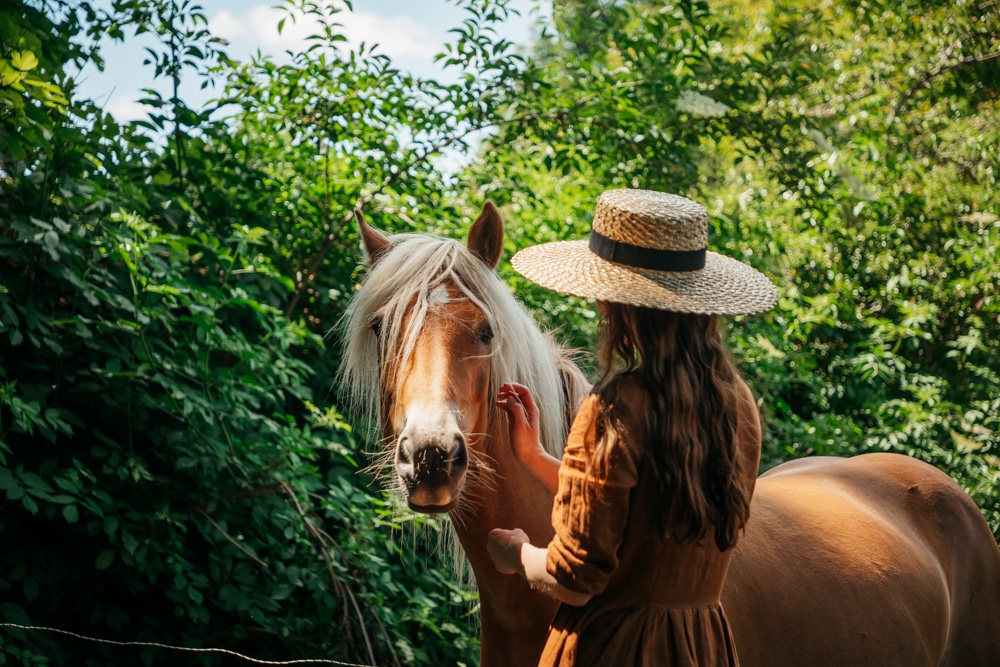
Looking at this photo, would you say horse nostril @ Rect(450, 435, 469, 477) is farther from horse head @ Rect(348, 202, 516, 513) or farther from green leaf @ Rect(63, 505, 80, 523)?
green leaf @ Rect(63, 505, 80, 523)

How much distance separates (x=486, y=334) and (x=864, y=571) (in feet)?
4.87

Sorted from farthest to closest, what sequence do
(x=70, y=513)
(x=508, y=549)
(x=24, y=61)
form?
(x=70, y=513) → (x=24, y=61) → (x=508, y=549)

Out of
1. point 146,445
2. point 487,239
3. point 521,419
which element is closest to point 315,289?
point 146,445

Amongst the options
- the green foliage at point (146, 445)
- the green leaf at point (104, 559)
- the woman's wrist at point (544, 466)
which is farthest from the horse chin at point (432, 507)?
the green leaf at point (104, 559)

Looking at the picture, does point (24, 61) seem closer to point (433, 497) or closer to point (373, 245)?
point (373, 245)

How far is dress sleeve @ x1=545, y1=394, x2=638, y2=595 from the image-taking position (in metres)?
1.49

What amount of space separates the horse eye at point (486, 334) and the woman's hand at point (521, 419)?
0.42ft

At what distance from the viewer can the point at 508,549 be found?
172 centimetres

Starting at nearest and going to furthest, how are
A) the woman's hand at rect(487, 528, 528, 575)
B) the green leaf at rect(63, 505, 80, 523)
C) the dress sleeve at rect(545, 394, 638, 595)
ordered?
the dress sleeve at rect(545, 394, 638, 595), the woman's hand at rect(487, 528, 528, 575), the green leaf at rect(63, 505, 80, 523)

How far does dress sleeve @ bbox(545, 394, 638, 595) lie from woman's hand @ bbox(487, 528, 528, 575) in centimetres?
15

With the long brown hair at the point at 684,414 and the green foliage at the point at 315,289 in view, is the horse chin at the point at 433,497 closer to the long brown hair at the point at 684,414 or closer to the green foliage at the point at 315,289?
the long brown hair at the point at 684,414

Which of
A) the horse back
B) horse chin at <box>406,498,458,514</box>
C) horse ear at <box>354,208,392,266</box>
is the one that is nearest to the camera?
horse chin at <box>406,498,458,514</box>

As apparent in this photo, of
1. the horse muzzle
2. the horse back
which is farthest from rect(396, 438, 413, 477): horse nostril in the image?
the horse back

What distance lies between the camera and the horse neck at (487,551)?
2.04 metres
